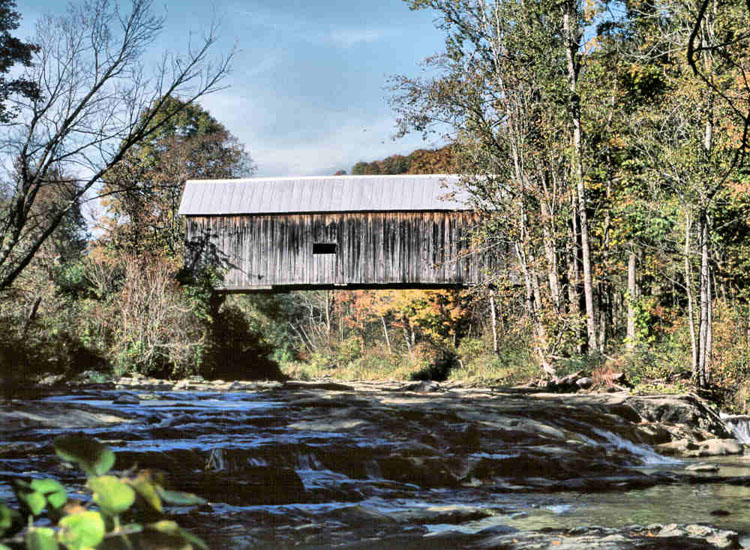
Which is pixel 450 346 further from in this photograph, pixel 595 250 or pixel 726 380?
pixel 726 380

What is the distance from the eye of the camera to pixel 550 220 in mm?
16359

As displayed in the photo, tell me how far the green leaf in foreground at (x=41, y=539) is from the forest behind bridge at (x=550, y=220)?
12.1 m

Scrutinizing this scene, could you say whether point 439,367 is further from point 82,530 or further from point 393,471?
point 82,530

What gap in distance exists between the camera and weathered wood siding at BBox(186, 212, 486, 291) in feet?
71.8

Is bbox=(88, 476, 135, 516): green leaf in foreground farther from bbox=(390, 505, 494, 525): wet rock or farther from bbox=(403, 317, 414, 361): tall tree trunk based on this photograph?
bbox=(403, 317, 414, 361): tall tree trunk

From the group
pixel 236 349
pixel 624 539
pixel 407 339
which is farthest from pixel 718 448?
pixel 407 339

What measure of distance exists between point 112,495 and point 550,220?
52.8ft

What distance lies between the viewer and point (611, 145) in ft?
57.2

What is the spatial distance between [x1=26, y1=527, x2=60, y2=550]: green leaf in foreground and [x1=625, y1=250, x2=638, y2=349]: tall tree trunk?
51.6ft

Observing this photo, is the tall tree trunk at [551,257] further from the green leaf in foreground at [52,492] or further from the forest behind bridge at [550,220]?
the green leaf in foreground at [52,492]

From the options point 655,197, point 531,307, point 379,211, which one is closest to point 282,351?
point 379,211

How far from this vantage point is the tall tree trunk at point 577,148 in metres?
16.0

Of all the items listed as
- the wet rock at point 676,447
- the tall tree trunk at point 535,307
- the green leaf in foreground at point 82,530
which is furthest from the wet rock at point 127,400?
the green leaf in foreground at point 82,530

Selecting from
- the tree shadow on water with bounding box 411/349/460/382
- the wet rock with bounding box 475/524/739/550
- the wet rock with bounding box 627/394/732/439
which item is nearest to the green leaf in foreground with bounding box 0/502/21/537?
the wet rock with bounding box 475/524/739/550
